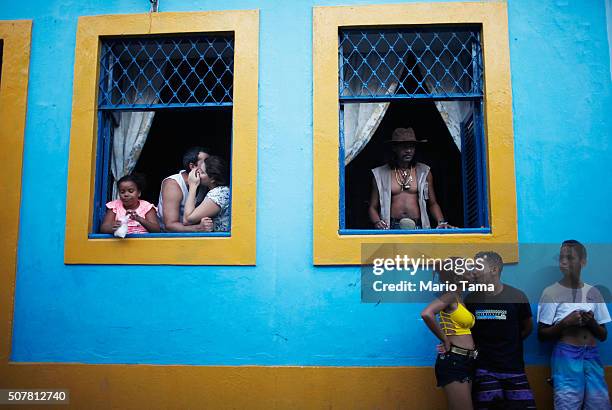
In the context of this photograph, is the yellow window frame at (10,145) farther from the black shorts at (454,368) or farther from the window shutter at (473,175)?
the window shutter at (473,175)

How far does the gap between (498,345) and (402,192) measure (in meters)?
1.79

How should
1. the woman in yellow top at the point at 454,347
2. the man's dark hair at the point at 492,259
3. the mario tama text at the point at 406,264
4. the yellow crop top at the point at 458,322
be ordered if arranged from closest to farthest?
1. the woman in yellow top at the point at 454,347
2. the yellow crop top at the point at 458,322
3. the man's dark hair at the point at 492,259
4. the mario tama text at the point at 406,264

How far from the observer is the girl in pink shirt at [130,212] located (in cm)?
502

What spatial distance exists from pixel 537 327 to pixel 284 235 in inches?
82.1

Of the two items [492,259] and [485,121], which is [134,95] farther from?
[492,259]

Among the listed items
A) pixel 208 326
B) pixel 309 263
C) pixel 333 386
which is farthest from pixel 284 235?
pixel 333 386

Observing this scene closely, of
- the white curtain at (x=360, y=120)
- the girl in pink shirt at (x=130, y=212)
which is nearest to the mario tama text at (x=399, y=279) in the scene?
the white curtain at (x=360, y=120)

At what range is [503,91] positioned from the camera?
488cm

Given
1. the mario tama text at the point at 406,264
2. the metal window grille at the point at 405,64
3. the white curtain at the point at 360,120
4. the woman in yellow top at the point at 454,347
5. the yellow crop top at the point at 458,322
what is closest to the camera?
the woman in yellow top at the point at 454,347

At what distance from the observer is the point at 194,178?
17.1 feet

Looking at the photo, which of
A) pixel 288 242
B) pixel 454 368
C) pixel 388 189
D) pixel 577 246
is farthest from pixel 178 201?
pixel 577 246

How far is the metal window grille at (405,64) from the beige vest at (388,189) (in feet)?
2.37

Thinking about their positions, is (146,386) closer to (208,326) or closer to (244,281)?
(208,326)

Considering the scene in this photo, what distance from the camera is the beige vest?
212 inches
